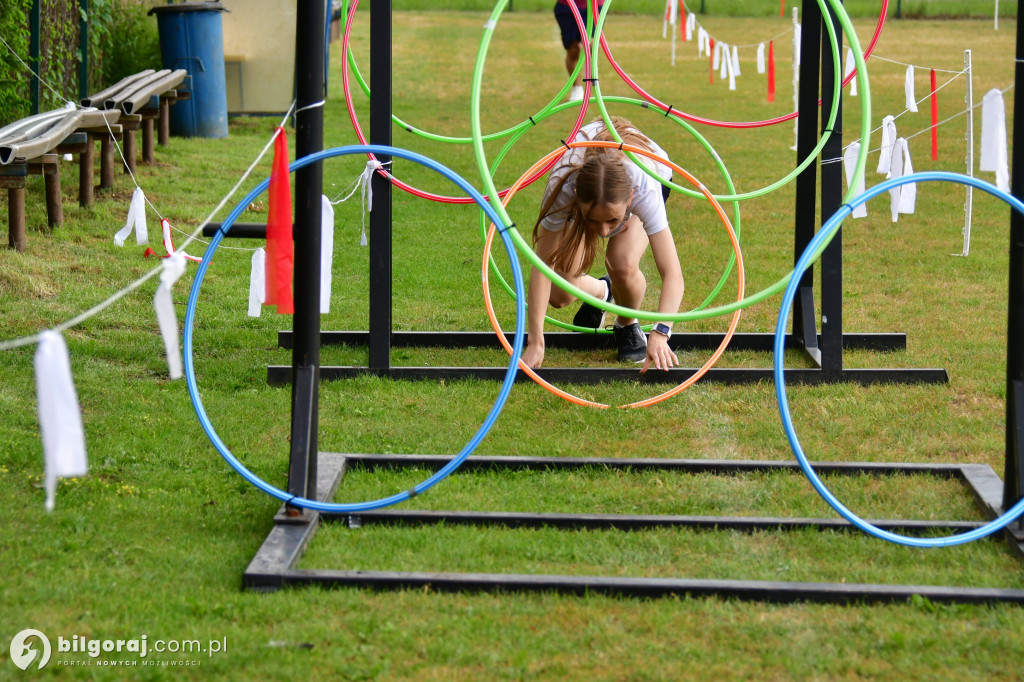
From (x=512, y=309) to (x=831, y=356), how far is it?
195 cm

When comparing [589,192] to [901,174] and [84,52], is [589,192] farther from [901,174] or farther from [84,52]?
[84,52]

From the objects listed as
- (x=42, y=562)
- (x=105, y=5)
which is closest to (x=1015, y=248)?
(x=42, y=562)

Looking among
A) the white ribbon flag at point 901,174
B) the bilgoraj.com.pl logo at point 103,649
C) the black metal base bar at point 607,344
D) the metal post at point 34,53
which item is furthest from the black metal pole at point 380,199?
the metal post at point 34,53

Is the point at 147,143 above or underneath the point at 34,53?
underneath

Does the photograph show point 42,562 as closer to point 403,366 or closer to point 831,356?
point 403,366

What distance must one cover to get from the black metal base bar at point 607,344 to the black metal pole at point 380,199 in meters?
0.61

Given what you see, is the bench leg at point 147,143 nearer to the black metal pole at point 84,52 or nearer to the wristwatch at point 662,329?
the black metal pole at point 84,52

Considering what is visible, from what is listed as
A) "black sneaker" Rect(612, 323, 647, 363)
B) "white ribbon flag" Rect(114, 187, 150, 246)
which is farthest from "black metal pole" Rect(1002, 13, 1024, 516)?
"white ribbon flag" Rect(114, 187, 150, 246)

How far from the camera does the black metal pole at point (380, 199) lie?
491 centimetres

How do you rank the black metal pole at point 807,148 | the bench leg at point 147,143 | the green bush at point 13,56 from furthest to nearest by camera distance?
1. the bench leg at point 147,143
2. the green bush at point 13,56
3. the black metal pole at point 807,148

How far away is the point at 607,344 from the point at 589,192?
4.39 ft

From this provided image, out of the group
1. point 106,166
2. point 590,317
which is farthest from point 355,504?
point 106,166

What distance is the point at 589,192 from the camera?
4684mm

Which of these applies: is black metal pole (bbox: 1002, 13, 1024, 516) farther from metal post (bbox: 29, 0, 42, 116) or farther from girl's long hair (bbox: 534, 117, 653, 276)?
metal post (bbox: 29, 0, 42, 116)
